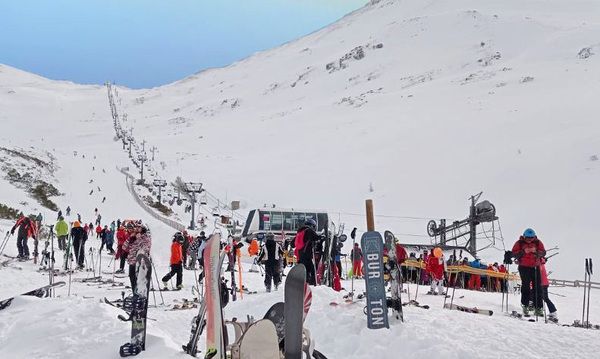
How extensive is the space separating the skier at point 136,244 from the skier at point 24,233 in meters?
6.31

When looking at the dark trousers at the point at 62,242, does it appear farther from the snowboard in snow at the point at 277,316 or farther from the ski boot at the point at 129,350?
the snowboard in snow at the point at 277,316

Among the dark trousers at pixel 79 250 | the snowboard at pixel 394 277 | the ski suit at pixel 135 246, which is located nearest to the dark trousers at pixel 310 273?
the snowboard at pixel 394 277

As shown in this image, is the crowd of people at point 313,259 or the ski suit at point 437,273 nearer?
the crowd of people at point 313,259

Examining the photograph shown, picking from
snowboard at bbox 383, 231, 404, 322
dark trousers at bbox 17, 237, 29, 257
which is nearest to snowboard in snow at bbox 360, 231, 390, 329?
snowboard at bbox 383, 231, 404, 322

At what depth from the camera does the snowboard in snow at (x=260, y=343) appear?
14.6 ft

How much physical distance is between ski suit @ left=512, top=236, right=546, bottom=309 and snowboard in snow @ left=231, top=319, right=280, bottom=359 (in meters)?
6.53

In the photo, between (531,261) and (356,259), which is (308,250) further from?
(356,259)

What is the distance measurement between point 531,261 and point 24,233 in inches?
549

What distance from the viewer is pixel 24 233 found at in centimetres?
1689

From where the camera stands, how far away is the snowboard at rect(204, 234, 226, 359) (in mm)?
5324

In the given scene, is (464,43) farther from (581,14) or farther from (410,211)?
(410,211)

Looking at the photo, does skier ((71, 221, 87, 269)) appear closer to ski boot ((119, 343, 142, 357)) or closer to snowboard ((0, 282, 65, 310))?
snowboard ((0, 282, 65, 310))

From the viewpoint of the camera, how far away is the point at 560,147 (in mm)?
37875

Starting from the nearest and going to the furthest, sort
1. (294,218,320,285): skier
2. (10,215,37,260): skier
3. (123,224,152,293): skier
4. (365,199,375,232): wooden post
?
(365,199,375,232): wooden post
(123,224,152,293): skier
(294,218,320,285): skier
(10,215,37,260): skier
